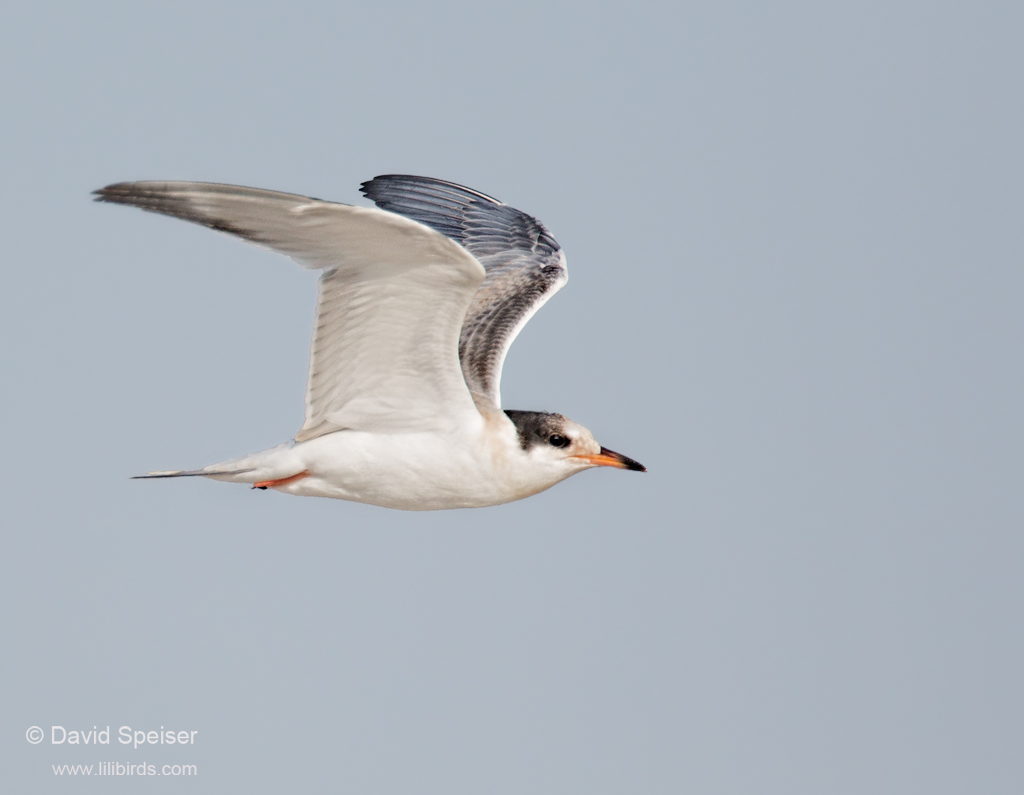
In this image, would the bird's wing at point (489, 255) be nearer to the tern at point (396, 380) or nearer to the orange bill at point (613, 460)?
the tern at point (396, 380)

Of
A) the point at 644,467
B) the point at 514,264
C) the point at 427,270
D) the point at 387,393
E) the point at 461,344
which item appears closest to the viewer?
the point at 427,270

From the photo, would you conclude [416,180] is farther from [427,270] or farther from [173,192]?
[173,192]

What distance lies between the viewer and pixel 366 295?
420 inches

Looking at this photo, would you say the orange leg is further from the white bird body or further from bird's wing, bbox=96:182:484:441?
bird's wing, bbox=96:182:484:441

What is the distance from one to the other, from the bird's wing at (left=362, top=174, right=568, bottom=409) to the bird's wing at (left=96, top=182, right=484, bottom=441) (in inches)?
43.7

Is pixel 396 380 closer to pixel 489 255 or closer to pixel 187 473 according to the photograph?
pixel 187 473

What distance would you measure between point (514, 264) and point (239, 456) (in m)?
4.78

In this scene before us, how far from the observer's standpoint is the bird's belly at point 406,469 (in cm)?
1188

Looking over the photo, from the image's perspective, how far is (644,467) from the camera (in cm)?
1255

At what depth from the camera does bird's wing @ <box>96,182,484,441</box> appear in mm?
8984

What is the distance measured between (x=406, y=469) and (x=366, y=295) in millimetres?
2013

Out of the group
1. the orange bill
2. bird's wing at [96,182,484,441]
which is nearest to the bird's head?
the orange bill

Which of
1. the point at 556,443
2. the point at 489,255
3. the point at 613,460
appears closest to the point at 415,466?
the point at 556,443

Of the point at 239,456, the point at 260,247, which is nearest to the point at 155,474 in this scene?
the point at 239,456
